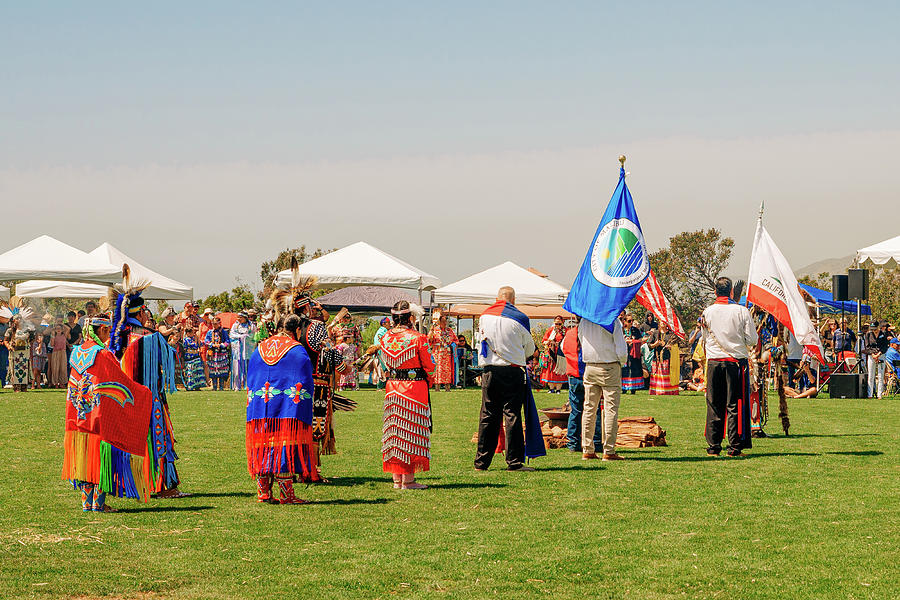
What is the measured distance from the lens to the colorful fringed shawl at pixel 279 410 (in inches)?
333

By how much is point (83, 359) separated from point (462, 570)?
3.66 meters

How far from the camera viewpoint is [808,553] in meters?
6.70

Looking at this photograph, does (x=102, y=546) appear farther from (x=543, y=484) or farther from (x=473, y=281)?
(x=473, y=281)

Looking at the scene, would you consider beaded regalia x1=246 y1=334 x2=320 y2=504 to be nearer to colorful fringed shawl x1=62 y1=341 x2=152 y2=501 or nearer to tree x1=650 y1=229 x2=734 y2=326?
colorful fringed shawl x1=62 y1=341 x2=152 y2=501

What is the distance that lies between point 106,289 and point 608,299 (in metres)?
18.1

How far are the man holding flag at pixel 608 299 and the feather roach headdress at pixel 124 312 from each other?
486cm

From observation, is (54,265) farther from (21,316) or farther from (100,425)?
(100,425)

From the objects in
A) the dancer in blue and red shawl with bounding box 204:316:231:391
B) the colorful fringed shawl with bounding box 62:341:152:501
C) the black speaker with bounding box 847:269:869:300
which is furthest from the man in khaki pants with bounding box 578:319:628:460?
the dancer in blue and red shawl with bounding box 204:316:231:391

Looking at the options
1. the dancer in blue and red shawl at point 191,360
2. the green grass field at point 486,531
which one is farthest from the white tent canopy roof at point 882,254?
the dancer in blue and red shawl at point 191,360

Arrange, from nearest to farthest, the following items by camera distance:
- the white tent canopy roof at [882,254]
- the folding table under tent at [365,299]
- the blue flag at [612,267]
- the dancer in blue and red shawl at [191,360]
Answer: the blue flag at [612,267], the white tent canopy roof at [882,254], the dancer in blue and red shawl at [191,360], the folding table under tent at [365,299]

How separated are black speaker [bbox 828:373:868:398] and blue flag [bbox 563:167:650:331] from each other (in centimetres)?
1202

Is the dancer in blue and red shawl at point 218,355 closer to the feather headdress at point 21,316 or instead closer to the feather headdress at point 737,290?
the feather headdress at point 21,316

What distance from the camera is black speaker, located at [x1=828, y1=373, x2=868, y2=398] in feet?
72.5

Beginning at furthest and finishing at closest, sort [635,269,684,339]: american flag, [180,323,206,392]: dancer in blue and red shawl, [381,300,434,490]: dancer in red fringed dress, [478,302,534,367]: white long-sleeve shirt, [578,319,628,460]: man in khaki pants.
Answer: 1. [180,323,206,392]: dancer in blue and red shawl
2. [635,269,684,339]: american flag
3. [578,319,628,460]: man in khaki pants
4. [478,302,534,367]: white long-sleeve shirt
5. [381,300,434,490]: dancer in red fringed dress
